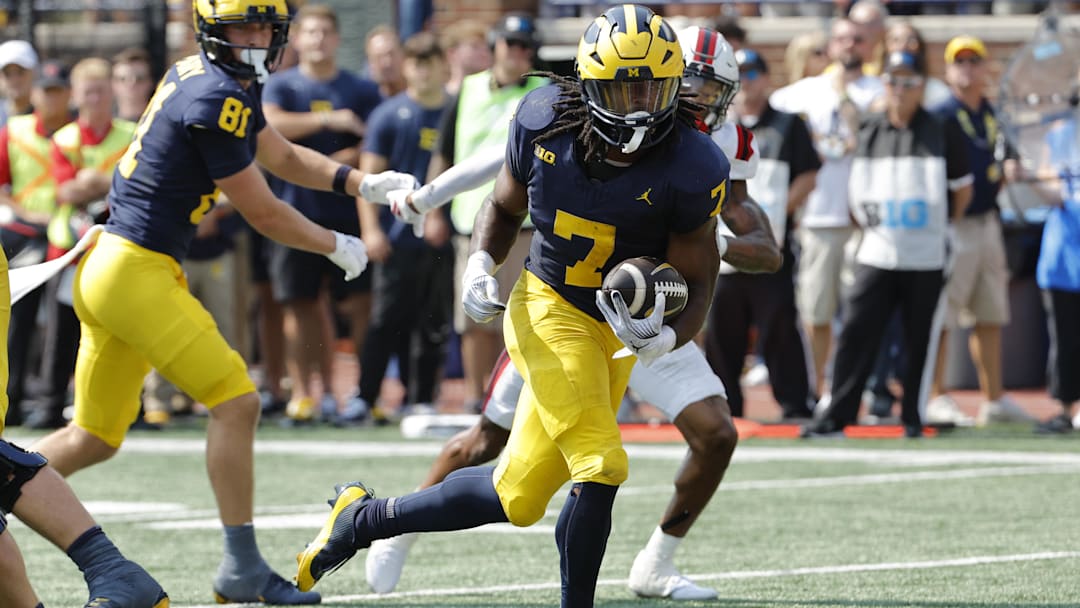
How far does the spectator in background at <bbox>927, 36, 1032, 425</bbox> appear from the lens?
39.2 feet

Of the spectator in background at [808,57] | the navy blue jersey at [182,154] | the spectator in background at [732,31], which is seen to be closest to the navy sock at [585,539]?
the navy blue jersey at [182,154]

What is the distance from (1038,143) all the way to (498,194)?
6.77 metres

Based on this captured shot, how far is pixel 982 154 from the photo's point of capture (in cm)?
1186

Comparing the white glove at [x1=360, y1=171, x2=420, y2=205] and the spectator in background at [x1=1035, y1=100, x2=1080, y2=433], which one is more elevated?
the white glove at [x1=360, y1=171, x2=420, y2=205]

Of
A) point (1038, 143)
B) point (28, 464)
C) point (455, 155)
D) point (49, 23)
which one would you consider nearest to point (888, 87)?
point (1038, 143)

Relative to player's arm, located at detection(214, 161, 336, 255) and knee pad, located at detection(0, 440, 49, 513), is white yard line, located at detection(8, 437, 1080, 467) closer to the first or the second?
player's arm, located at detection(214, 161, 336, 255)

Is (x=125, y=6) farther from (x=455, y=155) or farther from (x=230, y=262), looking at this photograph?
(x=455, y=155)

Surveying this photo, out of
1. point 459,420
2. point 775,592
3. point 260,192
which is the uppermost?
point 260,192

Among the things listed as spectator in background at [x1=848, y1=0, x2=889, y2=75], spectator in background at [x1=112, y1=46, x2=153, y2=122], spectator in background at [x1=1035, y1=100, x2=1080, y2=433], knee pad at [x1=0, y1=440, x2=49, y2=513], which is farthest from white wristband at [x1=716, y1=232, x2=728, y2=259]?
spectator in background at [x1=112, y1=46, x2=153, y2=122]

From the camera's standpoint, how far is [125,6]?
1642 cm

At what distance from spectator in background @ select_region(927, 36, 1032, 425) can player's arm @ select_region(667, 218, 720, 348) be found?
262 inches

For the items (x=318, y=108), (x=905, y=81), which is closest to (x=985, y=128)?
(x=905, y=81)

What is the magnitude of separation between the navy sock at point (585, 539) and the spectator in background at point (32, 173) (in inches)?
288

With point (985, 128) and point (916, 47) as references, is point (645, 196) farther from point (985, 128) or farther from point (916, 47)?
point (985, 128)
